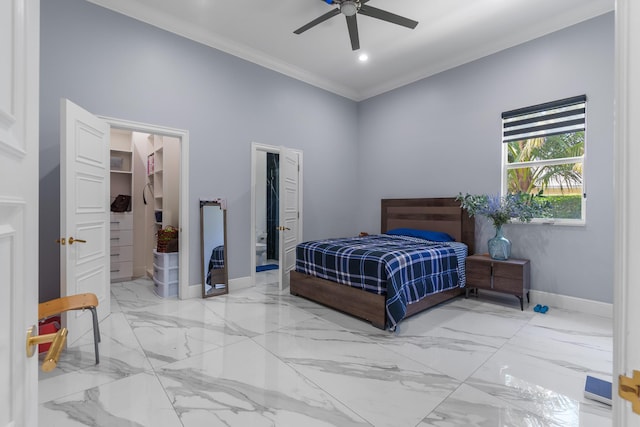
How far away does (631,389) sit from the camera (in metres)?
0.47

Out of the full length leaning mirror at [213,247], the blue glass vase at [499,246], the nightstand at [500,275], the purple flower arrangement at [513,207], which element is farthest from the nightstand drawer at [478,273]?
the full length leaning mirror at [213,247]

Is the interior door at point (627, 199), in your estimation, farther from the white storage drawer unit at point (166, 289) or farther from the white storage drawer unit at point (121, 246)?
the white storage drawer unit at point (121, 246)

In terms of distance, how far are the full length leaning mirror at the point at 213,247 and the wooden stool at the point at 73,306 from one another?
162cm

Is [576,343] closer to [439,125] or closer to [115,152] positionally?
[439,125]

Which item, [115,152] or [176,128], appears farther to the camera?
[115,152]

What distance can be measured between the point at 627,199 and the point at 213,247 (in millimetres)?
4063

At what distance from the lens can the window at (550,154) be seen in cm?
346

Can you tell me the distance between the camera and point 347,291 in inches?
126

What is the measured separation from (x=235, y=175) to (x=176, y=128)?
92 cm

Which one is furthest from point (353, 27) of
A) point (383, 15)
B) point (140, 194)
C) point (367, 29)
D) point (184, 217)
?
point (140, 194)

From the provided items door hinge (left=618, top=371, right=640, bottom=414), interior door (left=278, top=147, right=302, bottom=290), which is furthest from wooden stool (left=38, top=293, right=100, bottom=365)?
door hinge (left=618, top=371, right=640, bottom=414)

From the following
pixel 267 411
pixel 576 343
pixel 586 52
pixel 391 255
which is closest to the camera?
pixel 267 411

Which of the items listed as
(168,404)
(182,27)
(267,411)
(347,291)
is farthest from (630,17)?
(182,27)

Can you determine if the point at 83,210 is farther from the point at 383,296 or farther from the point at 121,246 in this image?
the point at 383,296
